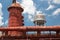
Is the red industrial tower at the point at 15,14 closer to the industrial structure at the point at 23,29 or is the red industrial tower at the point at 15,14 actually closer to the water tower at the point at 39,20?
the industrial structure at the point at 23,29

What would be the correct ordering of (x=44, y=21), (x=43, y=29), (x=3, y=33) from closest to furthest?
(x=43, y=29) → (x=3, y=33) → (x=44, y=21)

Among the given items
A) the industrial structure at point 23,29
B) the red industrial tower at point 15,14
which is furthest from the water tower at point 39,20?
the red industrial tower at point 15,14

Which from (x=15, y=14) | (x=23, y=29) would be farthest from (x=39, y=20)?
(x=23, y=29)

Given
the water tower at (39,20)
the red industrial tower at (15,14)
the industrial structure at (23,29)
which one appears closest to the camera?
the industrial structure at (23,29)

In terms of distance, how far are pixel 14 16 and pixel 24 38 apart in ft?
23.9

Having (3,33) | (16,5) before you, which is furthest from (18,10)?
(3,33)

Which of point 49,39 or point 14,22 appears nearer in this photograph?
point 49,39

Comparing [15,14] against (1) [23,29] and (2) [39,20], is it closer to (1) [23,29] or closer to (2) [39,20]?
(2) [39,20]

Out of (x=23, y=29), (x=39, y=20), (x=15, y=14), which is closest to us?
(x=23, y=29)

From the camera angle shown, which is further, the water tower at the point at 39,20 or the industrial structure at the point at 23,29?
the water tower at the point at 39,20

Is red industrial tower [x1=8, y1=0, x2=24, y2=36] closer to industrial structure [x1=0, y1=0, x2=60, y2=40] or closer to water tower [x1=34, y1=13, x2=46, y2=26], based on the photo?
industrial structure [x1=0, y1=0, x2=60, y2=40]

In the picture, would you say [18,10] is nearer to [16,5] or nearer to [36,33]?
[16,5]

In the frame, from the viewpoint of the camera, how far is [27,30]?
26797mm

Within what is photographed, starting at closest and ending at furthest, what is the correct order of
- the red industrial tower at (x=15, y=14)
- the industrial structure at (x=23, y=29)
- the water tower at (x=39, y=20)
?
1. the industrial structure at (x=23, y=29)
2. the water tower at (x=39, y=20)
3. the red industrial tower at (x=15, y=14)
